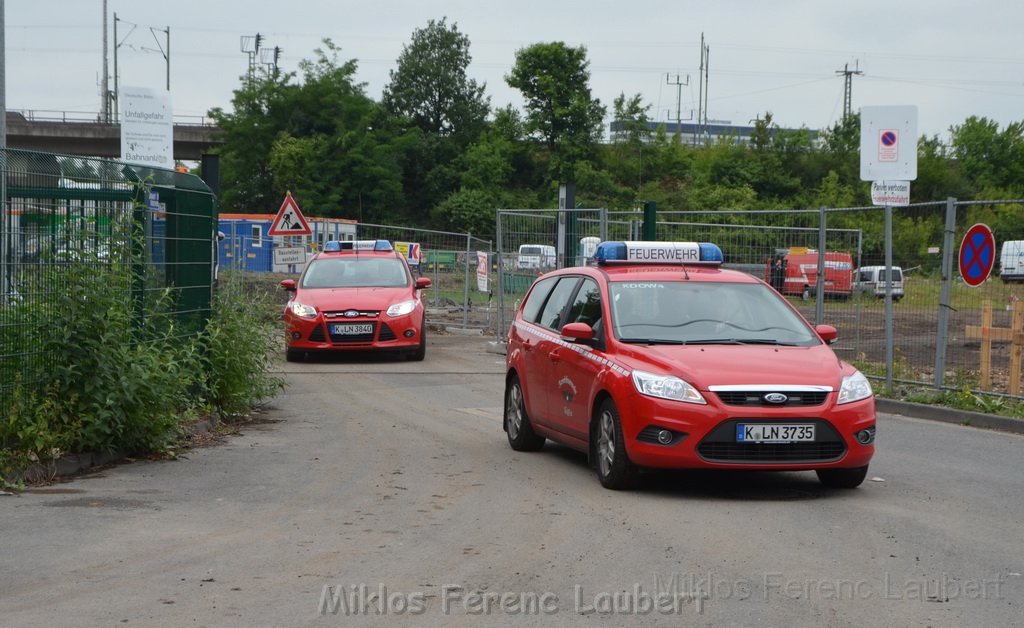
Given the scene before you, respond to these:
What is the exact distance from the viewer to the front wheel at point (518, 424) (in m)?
11.2

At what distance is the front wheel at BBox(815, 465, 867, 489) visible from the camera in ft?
29.7

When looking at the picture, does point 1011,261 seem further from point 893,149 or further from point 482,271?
point 482,271

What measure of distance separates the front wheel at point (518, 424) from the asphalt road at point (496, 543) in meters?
0.14

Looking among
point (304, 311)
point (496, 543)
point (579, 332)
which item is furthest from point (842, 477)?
point (304, 311)

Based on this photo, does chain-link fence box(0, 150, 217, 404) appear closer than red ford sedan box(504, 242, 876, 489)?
No

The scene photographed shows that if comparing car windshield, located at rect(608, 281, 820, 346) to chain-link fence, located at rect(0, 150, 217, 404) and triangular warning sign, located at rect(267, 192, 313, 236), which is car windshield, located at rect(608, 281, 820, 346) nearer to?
chain-link fence, located at rect(0, 150, 217, 404)

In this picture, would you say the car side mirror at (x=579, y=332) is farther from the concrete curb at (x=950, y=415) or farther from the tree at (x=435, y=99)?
the tree at (x=435, y=99)

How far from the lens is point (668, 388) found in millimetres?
8648

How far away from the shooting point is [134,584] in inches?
246

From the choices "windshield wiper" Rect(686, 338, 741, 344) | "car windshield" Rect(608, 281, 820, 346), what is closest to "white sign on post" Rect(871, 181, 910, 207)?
"car windshield" Rect(608, 281, 820, 346)

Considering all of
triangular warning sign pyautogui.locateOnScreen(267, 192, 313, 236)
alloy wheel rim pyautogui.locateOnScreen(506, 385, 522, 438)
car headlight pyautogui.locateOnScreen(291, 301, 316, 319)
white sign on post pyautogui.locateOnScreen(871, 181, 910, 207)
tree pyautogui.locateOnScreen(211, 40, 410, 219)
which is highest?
tree pyautogui.locateOnScreen(211, 40, 410, 219)

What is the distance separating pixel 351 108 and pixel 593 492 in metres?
72.4

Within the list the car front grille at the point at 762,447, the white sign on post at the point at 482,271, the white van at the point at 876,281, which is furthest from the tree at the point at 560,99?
the car front grille at the point at 762,447

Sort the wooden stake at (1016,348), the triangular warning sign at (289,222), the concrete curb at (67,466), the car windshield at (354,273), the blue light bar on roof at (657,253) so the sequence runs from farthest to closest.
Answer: the triangular warning sign at (289,222)
the car windshield at (354,273)
the wooden stake at (1016,348)
the blue light bar on roof at (657,253)
the concrete curb at (67,466)
